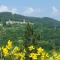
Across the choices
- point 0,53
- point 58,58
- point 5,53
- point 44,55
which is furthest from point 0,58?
point 58,58

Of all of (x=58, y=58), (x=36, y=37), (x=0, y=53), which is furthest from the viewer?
(x=36, y=37)

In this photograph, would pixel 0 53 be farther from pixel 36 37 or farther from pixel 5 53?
pixel 36 37

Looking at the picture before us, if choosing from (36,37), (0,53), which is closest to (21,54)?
(0,53)

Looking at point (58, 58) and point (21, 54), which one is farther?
point (21, 54)

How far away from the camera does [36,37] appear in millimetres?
7324

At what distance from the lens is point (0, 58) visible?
20.2ft

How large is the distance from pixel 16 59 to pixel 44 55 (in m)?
0.51

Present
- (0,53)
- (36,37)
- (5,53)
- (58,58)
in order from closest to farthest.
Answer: (58,58)
(5,53)
(0,53)
(36,37)

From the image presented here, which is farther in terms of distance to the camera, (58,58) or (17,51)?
(17,51)

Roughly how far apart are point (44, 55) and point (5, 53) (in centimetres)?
70

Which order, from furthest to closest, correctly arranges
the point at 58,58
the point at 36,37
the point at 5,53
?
the point at 36,37
the point at 5,53
the point at 58,58

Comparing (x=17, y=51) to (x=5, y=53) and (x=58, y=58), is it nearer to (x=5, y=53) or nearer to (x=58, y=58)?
(x=5, y=53)

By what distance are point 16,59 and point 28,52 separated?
0.90 ft

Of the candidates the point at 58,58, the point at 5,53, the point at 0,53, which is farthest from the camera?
the point at 0,53
